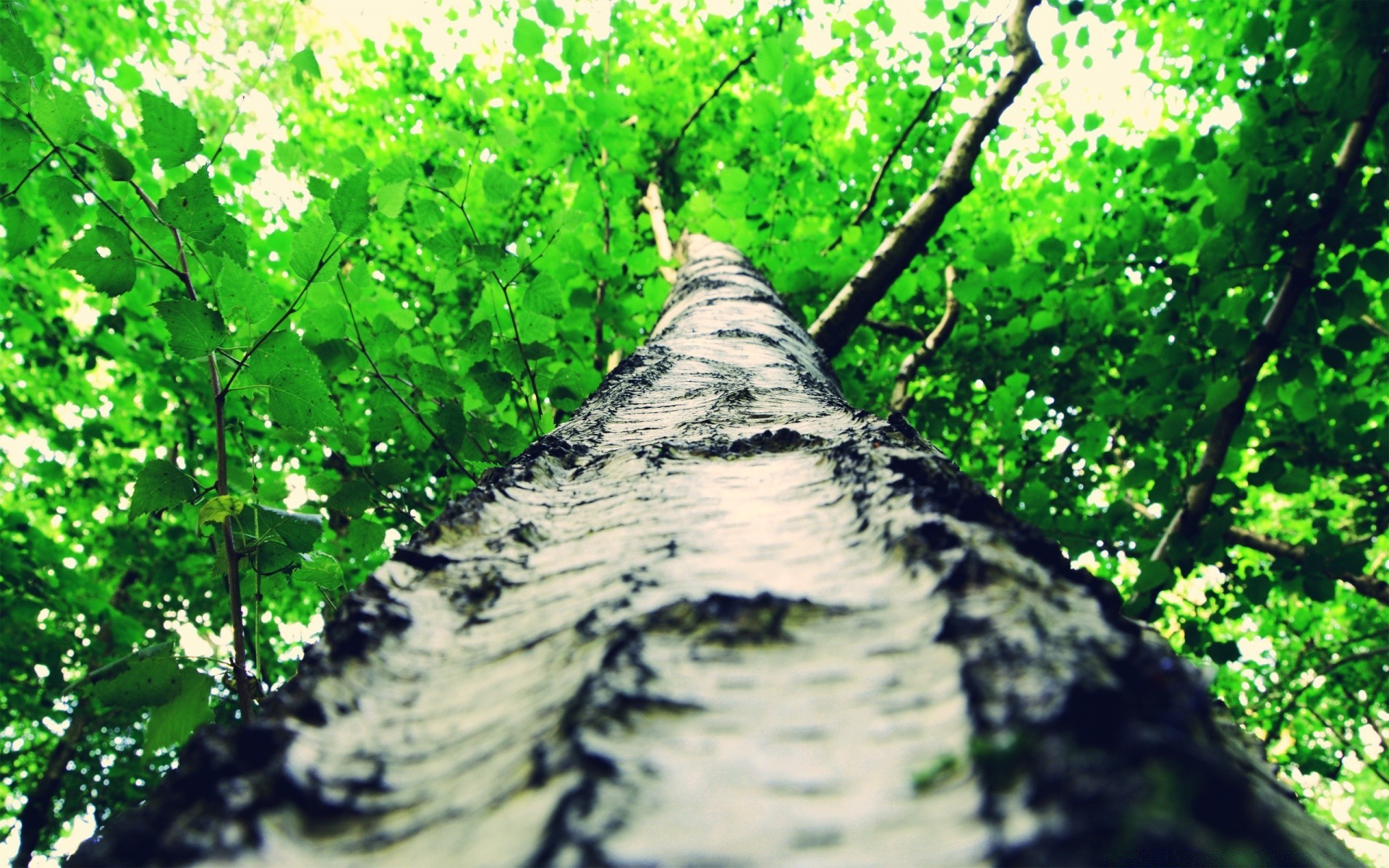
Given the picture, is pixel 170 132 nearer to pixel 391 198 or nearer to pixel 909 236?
pixel 391 198

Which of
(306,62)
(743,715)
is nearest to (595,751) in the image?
(743,715)

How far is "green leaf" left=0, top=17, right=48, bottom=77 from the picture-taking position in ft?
4.20

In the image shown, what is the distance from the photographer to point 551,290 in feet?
6.63

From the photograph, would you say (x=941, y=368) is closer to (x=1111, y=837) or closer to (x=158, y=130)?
(x=158, y=130)

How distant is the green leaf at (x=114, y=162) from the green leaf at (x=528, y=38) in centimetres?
193

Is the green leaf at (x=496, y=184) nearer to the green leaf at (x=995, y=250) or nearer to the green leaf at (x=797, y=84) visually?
the green leaf at (x=797, y=84)

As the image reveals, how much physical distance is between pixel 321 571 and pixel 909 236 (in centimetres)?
266

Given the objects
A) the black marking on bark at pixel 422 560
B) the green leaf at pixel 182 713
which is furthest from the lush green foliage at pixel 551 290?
the black marking on bark at pixel 422 560

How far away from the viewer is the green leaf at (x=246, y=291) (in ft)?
4.48

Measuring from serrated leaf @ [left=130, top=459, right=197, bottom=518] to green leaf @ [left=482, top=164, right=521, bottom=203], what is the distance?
39.0 inches

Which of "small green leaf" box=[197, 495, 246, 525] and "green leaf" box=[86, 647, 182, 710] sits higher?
"small green leaf" box=[197, 495, 246, 525]

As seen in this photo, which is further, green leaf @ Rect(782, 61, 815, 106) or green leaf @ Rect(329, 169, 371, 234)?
green leaf @ Rect(782, 61, 815, 106)

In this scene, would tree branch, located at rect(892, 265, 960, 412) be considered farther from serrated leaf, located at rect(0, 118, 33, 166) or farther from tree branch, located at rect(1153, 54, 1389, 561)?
serrated leaf, located at rect(0, 118, 33, 166)

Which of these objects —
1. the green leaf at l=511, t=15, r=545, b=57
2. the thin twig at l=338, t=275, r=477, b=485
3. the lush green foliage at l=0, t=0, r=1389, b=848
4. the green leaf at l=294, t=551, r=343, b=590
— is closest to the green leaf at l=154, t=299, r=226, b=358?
the lush green foliage at l=0, t=0, r=1389, b=848
